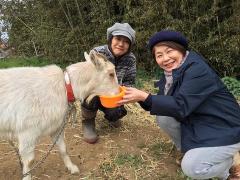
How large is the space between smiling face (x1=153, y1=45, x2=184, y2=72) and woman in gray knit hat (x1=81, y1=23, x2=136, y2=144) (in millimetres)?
1011

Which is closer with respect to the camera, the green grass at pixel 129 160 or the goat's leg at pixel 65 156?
the goat's leg at pixel 65 156

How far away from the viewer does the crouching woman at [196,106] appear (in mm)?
3826

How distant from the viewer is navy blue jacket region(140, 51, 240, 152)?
12.5 ft

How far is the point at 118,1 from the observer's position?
8969 mm

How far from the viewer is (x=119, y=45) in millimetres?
5098

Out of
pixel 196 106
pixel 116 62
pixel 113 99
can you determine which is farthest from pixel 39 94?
pixel 196 106

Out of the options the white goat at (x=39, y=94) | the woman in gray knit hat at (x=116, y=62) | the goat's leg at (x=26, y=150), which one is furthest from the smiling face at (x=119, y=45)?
the goat's leg at (x=26, y=150)

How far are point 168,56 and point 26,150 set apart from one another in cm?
158

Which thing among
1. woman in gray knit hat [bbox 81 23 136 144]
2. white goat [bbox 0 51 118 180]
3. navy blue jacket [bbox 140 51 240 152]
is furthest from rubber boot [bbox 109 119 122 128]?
navy blue jacket [bbox 140 51 240 152]

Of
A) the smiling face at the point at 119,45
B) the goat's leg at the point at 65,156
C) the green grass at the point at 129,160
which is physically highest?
the smiling face at the point at 119,45

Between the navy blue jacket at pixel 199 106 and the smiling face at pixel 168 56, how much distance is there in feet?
0.33

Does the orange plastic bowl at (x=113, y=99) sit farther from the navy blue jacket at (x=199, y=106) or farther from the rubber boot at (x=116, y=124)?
the rubber boot at (x=116, y=124)

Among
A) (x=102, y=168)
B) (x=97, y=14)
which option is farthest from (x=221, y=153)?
(x=97, y=14)

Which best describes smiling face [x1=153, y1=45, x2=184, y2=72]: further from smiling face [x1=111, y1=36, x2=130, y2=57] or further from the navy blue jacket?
smiling face [x1=111, y1=36, x2=130, y2=57]
